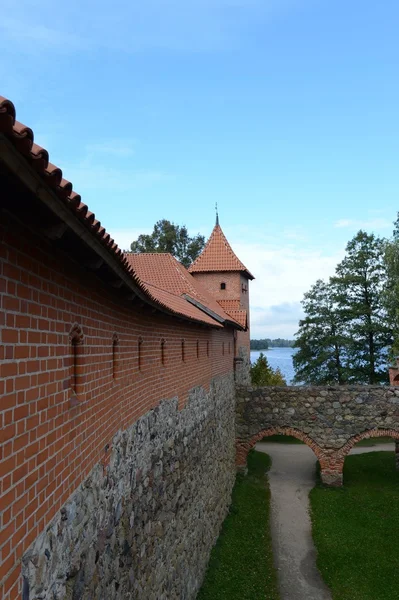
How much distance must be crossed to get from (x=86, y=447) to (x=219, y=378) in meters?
9.85

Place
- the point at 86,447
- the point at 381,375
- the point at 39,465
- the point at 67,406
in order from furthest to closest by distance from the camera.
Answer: the point at 381,375, the point at 86,447, the point at 67,406, the point at 39,465

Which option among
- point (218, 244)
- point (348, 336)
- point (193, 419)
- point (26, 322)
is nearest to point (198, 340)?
point (193, 419)

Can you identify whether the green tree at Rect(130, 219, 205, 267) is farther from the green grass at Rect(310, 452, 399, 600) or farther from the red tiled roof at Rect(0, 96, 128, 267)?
the red tiled roof at Rect(0, 96, 128, 267)

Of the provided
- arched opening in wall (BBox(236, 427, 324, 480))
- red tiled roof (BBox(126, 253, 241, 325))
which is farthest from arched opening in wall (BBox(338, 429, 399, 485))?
red tiled roof (BBox(126, 253, 241, 325))

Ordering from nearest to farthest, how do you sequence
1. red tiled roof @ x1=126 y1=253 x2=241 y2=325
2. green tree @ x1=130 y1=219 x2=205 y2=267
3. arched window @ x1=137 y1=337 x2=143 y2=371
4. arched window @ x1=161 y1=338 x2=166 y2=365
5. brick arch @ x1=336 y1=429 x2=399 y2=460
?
arched window @ x1=137 y1=337 x2=143 y2=371
arched window @ x1=161 y1=338 x2=166 y2=365
red tiled roof @ x1=126 y1=253 x2=241 y2=325
brick arch @ x1=336 y1=429 x2=399 y2=460
green tree @ x1=130 y1=219 x2=205 y2=267

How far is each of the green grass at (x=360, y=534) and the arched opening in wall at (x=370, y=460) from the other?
36 millimetres

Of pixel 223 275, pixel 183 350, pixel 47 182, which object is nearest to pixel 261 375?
pixel 223 275

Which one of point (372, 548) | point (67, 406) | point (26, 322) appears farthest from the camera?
point (372, 548)

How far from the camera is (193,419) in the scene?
941cm

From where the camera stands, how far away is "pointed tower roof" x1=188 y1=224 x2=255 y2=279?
20.3m

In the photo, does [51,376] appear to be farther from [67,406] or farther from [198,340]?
[198,340]

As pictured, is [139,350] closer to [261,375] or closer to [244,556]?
[244,556]

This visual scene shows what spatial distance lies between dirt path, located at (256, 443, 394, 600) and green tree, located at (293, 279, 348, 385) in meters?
8.36

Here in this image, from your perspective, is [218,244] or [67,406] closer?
[67,406]
